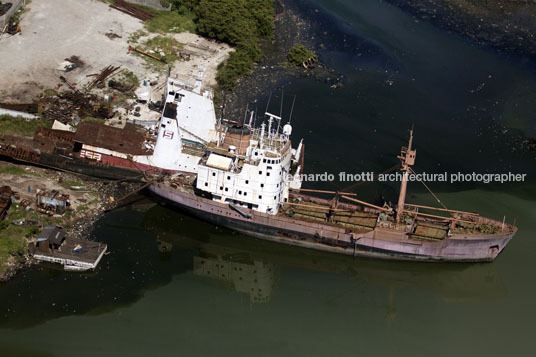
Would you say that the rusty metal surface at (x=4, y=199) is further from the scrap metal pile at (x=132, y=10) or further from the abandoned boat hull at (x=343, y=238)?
the scrap metal pile at (x=132, y=10)

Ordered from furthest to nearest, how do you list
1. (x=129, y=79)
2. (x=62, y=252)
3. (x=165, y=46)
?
(x=165, y=46) → (x=129, y=79) → (x=62, y=252)

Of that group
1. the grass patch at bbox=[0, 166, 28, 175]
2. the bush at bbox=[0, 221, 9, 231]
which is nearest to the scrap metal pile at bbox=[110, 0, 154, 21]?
the grass patch at bbox=[0, 166, 28, 175]

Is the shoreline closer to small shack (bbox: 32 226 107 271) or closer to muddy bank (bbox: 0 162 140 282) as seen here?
muddy bank (bbox: 0 162 140 282)

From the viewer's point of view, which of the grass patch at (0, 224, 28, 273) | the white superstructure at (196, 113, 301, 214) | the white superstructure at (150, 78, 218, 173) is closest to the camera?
the grass patch at (0, 224, 28, 273)

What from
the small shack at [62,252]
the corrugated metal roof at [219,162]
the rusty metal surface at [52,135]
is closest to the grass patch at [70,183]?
the rusty metal surface at [52,135]

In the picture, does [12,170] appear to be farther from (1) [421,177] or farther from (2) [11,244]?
(1) [421,177]

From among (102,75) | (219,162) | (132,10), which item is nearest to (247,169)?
(219,162)

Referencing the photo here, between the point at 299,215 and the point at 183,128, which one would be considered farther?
the point at 183,128
